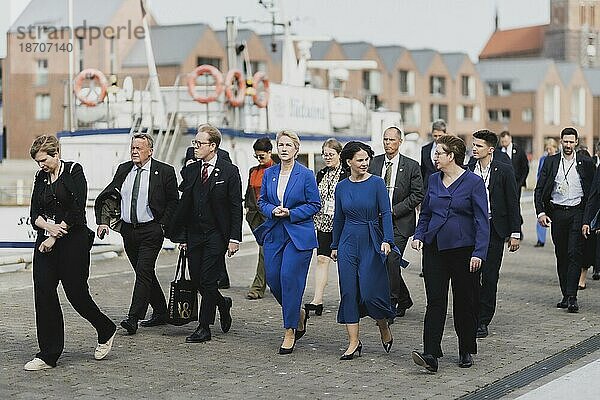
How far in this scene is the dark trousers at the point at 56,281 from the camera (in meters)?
8.89

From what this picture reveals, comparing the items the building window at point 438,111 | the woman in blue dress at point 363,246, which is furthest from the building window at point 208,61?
the woman in blue dress at point 363,246

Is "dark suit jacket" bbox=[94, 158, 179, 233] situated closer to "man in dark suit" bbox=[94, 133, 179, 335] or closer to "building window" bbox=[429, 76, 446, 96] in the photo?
"man in dark suit" bbox=[94, 133, 179, 335]

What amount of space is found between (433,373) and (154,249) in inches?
120

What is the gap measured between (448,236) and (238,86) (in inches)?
591

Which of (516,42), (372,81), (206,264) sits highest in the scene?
(516,42)

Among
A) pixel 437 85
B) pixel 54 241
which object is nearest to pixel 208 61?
pixel 437 85

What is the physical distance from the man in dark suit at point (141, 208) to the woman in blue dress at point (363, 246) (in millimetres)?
1953

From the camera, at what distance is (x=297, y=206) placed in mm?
9875

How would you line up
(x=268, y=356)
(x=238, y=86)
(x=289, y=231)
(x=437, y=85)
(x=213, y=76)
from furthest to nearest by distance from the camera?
1. (x=437, y=85)
2. (x=238, y=86)
3. (x=213, y=76)
4. (x=289, y=231)
5. (x=268, y=356)

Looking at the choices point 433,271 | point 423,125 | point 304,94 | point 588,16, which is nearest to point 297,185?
point 433,271

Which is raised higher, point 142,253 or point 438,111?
point 438,111

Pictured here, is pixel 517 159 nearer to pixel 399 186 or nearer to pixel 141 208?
pixel 399 186

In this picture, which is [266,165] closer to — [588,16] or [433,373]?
[433,373]

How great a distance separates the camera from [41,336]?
899 cm
